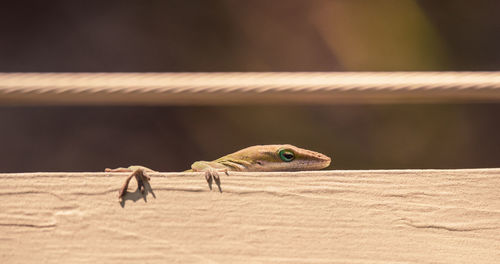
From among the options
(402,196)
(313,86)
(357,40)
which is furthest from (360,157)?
(402,196)

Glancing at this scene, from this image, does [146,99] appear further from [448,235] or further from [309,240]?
[448,235]

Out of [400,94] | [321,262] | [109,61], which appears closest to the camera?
[321,262]

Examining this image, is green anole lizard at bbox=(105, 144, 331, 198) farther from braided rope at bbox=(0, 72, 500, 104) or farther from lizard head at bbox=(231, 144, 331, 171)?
braided rope at bbox=(0, 72, 500, 104)

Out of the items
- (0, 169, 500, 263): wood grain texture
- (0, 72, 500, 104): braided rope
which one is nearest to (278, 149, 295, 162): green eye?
(0, 72, 500, 104): braided rope

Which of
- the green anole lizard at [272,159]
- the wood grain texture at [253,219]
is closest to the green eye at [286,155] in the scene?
the green anole lizard at [272,159]

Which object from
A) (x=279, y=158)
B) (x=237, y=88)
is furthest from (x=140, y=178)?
(x=279, y=158)

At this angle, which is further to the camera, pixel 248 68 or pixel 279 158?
pixel 248 68

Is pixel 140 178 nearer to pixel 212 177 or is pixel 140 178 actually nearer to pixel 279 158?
pixel 212 177
